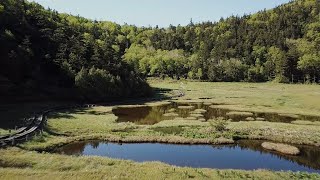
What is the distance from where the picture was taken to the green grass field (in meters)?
41.3

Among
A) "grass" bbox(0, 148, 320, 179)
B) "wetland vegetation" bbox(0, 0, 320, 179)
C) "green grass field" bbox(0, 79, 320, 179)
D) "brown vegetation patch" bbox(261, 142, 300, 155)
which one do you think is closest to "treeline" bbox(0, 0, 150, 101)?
"wetland vegetation" bbox(0, 0, 320, 179)

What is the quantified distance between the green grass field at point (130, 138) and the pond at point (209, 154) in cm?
261

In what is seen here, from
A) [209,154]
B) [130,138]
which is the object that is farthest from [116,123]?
[209,154]

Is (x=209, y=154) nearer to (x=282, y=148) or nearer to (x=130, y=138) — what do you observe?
(x=282, y=148)

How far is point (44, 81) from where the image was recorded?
381ft

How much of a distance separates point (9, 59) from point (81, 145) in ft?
190

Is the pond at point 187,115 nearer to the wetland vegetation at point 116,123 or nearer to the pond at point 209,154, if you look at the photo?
the wetland vegetation at point 116,123

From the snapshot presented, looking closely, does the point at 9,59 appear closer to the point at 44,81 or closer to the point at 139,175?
the point at 44,81

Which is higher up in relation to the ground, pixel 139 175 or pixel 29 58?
pixel 29 58

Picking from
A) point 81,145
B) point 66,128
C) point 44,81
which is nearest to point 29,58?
point 44,81

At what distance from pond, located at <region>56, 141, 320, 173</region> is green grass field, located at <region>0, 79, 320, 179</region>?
261 cm

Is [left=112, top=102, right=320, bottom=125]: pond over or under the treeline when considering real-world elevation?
under

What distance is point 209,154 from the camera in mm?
55969

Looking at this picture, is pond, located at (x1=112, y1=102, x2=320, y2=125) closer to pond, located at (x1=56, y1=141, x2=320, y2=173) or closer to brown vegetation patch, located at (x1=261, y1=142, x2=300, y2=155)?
pond, located at (x1=56, y1=141, x2=320, y2=173)
